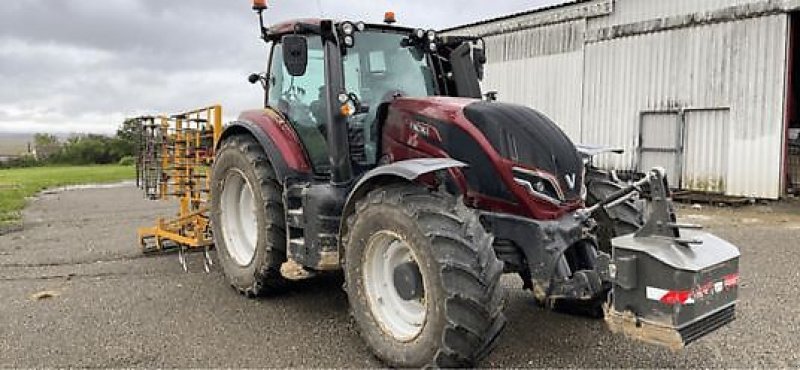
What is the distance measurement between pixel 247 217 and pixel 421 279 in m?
2.76

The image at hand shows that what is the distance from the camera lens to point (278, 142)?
16.7 ft

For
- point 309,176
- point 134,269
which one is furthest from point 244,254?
point 134,269

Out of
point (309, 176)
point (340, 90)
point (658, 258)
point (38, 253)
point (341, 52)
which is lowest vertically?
point (38, 253)

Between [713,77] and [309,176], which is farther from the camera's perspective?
[713,77]

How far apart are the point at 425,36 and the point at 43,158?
1744 inches

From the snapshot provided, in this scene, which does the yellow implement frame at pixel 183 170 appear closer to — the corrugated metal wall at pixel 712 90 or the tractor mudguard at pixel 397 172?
the tractor mudguard at pixel 397 172

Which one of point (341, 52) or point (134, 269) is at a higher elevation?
point (341, 52)

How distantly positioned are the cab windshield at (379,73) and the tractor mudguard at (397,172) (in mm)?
707

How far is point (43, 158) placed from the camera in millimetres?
42156

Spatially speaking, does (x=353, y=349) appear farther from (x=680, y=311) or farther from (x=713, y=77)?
(x=713, y=77)

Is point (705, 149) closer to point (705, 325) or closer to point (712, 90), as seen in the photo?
point (712, 90)

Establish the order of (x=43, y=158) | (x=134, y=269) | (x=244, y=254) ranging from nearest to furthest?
(x=244, y=254)
(x=134, y=269)
(x=43, y=158)

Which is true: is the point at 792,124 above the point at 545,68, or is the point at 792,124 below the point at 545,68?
below

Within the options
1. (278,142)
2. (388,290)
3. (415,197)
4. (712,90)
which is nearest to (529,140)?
(415,197)
